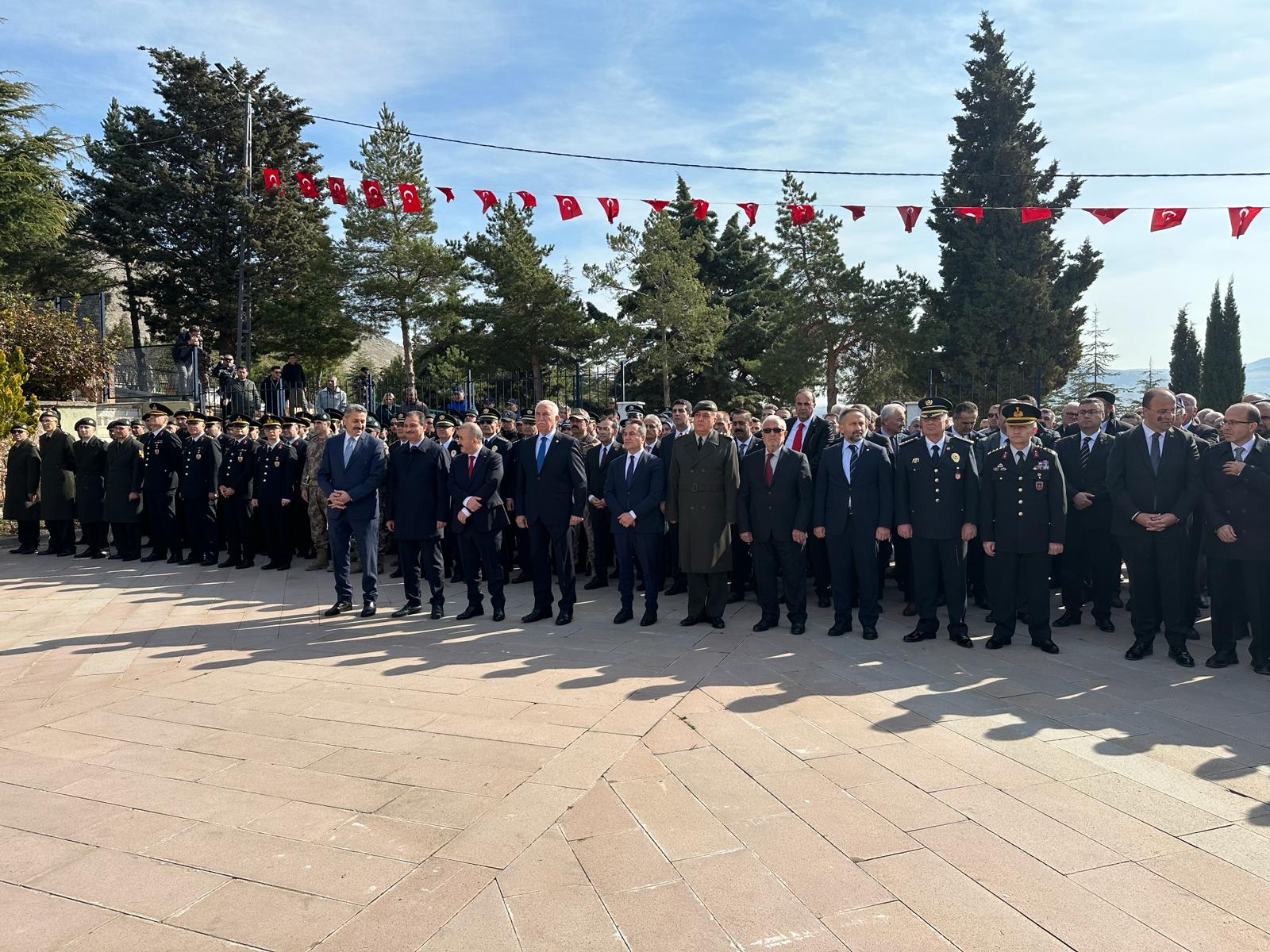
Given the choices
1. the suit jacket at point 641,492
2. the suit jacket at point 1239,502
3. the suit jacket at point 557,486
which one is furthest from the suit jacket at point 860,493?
the suit jacket at point 1239,502

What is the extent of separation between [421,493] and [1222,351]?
5197 cm

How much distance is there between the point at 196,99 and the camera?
108 ft

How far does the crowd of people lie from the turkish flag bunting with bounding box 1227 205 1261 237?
612 cm

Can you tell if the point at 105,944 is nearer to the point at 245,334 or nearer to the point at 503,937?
the point at 503,937

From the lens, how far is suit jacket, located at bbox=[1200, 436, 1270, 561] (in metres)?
5.81

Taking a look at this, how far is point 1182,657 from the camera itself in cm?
593

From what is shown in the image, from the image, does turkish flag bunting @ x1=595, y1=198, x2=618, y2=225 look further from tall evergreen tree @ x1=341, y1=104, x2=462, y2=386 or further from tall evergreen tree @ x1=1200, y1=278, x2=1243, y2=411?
tall evergreen tree @ x1=1200, y1=278, x2=1243, y2=411

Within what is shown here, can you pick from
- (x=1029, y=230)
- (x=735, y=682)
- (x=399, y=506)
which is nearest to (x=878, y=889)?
(x=735, y=682)

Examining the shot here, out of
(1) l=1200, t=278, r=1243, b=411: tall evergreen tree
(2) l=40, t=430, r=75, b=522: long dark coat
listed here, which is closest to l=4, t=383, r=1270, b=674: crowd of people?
(2) l=40, t=430, r=75, b=522: long dark coat

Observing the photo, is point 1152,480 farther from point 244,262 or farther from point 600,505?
point 244,262

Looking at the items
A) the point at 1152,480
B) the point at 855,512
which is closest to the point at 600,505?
the point at 855,512

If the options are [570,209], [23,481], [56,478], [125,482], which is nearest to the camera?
[125,482]

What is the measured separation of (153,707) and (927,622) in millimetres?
5562

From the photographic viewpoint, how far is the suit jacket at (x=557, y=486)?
728cm
